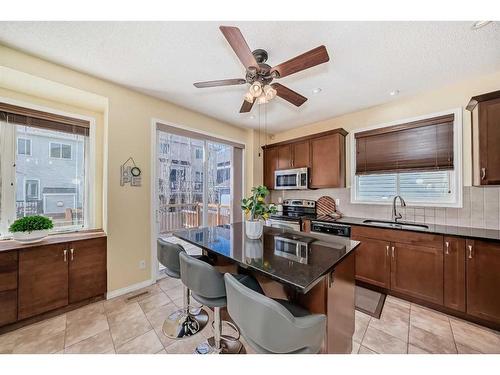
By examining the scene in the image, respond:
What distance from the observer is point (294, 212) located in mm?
3924

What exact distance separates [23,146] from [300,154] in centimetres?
400

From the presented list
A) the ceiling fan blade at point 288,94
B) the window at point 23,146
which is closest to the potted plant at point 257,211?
the ceiling fan blade at point 288,94

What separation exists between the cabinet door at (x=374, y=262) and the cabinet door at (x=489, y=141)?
1.20 meters

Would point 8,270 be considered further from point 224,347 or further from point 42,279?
point 224,347

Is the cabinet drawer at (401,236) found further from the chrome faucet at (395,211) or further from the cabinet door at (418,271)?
the chrome faucet at (395,211)

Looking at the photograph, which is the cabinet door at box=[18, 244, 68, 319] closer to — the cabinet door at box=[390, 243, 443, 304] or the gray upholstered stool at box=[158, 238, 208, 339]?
the gray upholstered stool at box=[158, 238, 208, 339]

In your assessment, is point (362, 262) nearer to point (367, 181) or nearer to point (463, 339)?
point (463, 339)

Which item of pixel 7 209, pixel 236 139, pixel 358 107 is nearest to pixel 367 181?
pixel 358 107

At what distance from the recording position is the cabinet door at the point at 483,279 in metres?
1.87

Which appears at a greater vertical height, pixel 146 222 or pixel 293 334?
pixel 146 222

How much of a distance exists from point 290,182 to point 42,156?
146 inches

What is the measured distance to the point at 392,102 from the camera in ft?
9.68

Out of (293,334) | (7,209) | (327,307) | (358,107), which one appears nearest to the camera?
(293,334)

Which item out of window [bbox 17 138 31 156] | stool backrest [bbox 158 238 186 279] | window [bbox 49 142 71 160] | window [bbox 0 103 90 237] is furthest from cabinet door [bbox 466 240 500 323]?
window [bbox 17 138 31 156]
